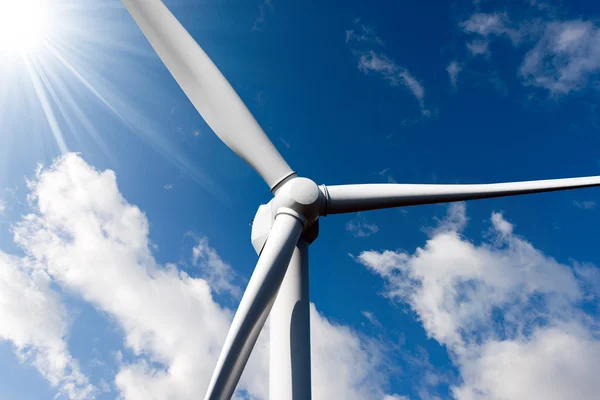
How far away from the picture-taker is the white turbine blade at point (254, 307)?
7.70 meters

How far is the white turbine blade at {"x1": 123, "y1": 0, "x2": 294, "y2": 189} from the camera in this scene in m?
11.2

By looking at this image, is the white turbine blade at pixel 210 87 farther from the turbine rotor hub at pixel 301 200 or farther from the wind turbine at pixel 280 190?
the turbine rotor hub at pixel 301 200

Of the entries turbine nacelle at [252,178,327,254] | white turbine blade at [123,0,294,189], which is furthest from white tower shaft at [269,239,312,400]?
white turbine blade at [123,0,294,189]

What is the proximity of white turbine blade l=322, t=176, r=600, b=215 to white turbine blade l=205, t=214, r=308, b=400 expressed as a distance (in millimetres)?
1385

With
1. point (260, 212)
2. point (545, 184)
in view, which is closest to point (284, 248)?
point (260, 212)

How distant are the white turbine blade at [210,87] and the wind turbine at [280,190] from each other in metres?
0.02

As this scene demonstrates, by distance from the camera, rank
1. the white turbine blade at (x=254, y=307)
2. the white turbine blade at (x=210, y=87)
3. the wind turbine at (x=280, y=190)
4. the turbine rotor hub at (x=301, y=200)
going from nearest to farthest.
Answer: the white turbine blade at (x=254, y=307) → the wind turbine at (x=280, y=190) → the turbine rotor hub at (x=301, y=200) → the white turbine blade at (x=210, y=87)

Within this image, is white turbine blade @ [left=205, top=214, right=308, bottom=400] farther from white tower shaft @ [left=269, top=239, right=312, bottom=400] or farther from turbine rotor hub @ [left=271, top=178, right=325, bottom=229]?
white tower shaft @ [left=269, top=239, right=312, bottom=400]

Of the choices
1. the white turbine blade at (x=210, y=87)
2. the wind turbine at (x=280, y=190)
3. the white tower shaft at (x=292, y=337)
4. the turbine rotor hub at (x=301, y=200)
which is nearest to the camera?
the white tower shaft at (x=292, y=337)

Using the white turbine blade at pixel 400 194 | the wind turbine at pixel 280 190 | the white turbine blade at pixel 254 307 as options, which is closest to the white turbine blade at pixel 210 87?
the wind turbine at pixel 280 190

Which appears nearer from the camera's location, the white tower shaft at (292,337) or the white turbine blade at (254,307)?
the white turbine blade at (254,307)

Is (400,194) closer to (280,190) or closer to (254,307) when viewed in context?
(280,190)

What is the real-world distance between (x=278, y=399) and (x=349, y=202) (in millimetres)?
4746

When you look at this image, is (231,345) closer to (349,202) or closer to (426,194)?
(349,202)
